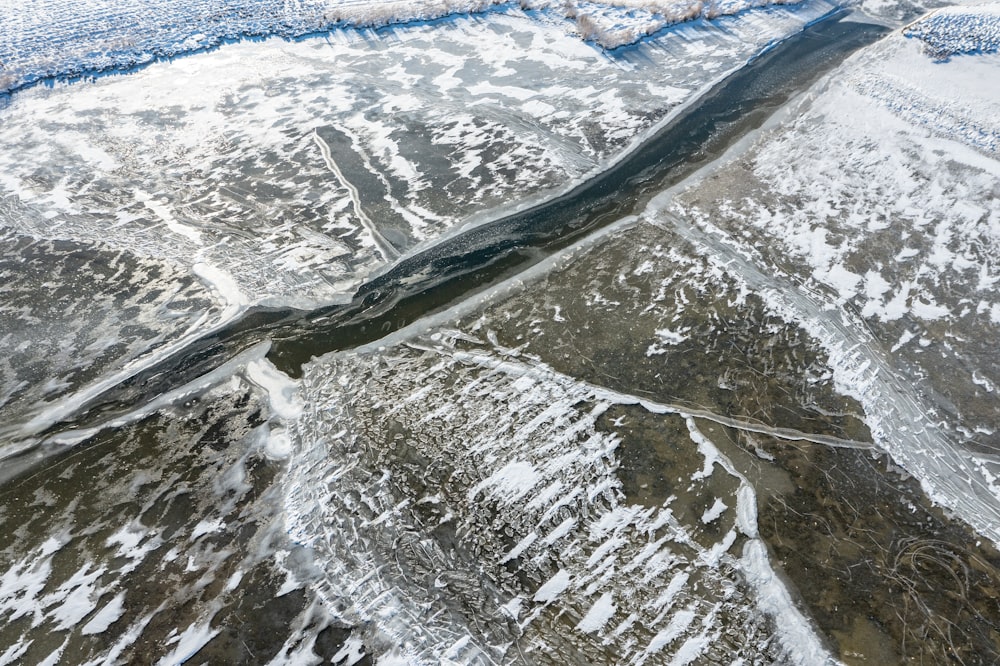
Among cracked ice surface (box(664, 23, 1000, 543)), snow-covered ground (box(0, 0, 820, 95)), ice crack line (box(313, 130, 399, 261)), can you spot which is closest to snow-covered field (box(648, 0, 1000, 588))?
cracked ice surface (box(664, 23, 1000, 543))

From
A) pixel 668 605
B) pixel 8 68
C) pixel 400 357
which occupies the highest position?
pixel 8 68

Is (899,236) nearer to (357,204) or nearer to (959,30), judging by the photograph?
(959,30)

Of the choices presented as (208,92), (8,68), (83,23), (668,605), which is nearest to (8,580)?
(668,605)

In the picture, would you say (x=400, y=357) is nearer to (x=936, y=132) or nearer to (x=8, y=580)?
(x=8, y=580)

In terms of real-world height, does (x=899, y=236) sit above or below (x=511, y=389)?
above

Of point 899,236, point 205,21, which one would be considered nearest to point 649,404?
point 899,236

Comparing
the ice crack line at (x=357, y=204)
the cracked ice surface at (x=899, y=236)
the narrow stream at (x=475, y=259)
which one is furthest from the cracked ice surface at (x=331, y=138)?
the cracked ice surface at (x=899, y=236)

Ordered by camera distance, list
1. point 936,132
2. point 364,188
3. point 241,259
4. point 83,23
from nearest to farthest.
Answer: point 241,259, point 364,188, point 936,132, point 83,23
